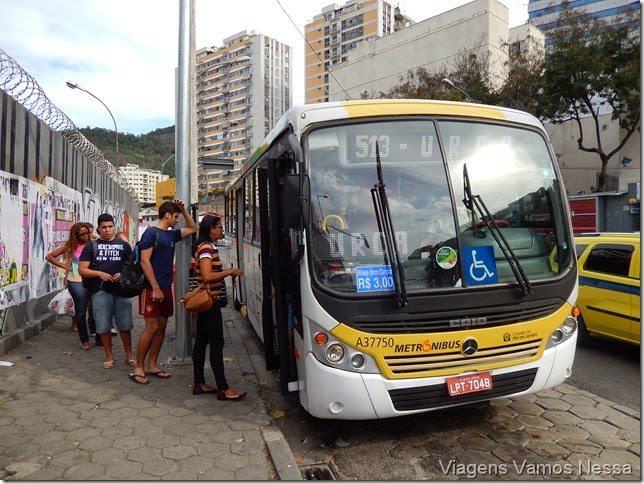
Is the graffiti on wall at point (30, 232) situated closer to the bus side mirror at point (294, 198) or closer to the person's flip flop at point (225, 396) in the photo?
the person's flip flop at point (225, 396)

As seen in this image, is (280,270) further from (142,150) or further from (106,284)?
(142,150)

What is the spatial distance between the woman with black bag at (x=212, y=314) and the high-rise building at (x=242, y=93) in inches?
4413

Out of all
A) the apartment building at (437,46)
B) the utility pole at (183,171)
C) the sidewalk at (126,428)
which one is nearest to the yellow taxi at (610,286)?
the sidewalk at (126,428)

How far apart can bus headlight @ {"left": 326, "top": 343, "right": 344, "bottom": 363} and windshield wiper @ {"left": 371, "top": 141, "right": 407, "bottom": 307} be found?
1.76 feet

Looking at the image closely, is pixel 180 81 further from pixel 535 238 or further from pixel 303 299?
pixel 535 238

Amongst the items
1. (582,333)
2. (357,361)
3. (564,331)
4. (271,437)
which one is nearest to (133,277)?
(271,437)

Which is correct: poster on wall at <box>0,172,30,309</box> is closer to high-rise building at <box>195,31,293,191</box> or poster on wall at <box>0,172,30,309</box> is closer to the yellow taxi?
the yellow taxi

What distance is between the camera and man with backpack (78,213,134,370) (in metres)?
5.83

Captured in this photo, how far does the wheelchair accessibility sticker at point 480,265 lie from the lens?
3.87m

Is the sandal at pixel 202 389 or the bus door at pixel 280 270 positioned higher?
the bus door at pixel 280 270

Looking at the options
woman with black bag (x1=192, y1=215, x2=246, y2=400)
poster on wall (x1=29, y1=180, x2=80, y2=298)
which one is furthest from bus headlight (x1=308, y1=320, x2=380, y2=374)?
poster on wall (x1=29, y1=180, x2=80, y2=298)

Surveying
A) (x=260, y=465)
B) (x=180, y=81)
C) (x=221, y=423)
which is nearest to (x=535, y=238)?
(x=260, y=465)

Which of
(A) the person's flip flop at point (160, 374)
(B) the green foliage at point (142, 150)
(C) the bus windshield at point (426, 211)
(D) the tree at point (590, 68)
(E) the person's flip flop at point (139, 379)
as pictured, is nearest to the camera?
(C) the bus windshield at point (426, 211)

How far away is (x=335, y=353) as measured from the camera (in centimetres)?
370
